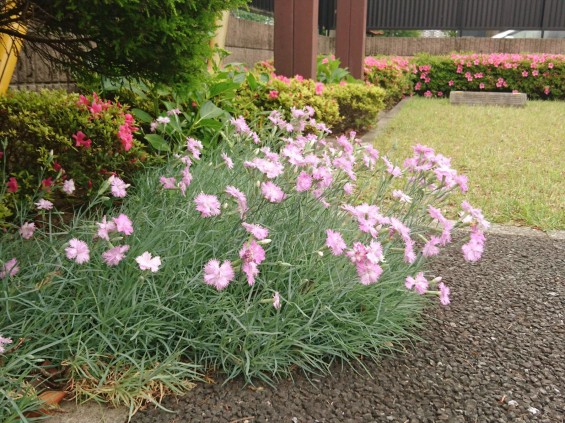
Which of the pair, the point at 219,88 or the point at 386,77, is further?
the point at 386,77

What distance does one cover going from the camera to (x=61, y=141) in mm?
2922

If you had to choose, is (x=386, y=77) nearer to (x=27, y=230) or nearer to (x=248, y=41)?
(x=248, y=41)

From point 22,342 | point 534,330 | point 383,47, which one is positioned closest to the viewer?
point 22,342

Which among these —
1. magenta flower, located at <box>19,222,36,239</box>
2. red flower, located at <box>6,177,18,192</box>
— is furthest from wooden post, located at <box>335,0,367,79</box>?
magenta flower, located at <box>19,222,36,239</box>

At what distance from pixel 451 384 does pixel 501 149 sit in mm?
5351

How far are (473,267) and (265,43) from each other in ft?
30.8

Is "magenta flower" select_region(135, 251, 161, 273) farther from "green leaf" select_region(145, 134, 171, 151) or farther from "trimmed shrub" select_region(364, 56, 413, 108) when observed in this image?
"trimmed shrub" select_region(364, 56, 413, 108)

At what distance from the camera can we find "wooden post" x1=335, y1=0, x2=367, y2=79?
10109 mm

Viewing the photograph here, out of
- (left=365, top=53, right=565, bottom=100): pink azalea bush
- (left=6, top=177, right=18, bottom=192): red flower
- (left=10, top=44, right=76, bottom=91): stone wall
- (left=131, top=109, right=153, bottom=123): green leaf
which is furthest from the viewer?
(left=365, top=53, right=565, bottom=100): pink azalea bush

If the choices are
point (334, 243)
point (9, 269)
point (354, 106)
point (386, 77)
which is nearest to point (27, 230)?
point (9, 269)

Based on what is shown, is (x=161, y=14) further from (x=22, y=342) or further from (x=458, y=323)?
(x=458, y=323)

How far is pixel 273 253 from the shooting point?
2334mm

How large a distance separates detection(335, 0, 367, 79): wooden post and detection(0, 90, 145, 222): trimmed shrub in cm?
751

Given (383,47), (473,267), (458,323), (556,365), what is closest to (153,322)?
(458,323)
